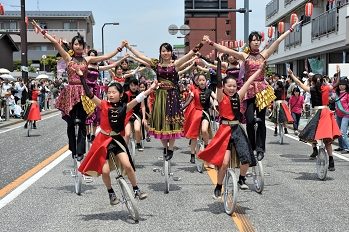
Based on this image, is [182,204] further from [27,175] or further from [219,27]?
[219,27]

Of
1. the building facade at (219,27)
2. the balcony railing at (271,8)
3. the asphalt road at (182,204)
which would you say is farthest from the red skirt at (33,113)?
the building facade at (219,27)

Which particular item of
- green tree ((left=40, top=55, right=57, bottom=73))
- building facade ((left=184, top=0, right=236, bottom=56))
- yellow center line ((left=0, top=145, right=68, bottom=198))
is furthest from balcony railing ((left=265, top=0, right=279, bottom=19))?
building facade ((left=184, top=0, right=236, bottom=56))

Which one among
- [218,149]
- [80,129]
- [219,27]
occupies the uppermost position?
[219,27]

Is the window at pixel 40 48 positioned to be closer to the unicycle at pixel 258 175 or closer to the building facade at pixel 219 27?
the building facade at pixel 219 27

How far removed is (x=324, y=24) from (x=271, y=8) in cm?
1692

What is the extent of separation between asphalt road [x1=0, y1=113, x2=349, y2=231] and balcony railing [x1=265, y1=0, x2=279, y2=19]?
3405cm

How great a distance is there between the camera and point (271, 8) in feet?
150

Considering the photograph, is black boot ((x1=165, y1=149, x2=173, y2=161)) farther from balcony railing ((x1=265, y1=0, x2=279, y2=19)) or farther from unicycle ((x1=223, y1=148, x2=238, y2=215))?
balcony railing ((x1=265, y1=0, x2=279, y2=19))

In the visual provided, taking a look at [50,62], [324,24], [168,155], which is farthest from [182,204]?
[50,62]

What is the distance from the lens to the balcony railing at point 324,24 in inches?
1075

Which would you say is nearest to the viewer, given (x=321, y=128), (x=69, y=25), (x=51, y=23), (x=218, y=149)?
(x=218, y=149)

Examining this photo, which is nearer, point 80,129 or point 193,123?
point 80,129

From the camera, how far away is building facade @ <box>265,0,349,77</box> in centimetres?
2614

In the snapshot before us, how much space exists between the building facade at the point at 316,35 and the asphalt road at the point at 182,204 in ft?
38.0
